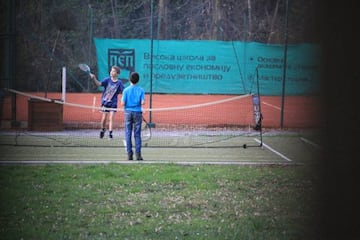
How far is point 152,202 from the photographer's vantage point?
500 cm

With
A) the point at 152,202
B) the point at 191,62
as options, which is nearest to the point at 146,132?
the point at 191,62

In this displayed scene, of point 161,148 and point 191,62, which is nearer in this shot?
point 161,148

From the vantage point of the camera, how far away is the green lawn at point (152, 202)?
154 inches

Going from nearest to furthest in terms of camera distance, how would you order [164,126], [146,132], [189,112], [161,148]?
[161,148]
[146,132]
[164,126]
[189,112]

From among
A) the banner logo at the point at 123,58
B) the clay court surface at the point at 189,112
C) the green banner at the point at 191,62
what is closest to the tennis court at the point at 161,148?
the clay court surface at the point at 189,112

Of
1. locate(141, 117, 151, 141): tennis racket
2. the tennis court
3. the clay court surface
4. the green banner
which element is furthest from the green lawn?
the green banner

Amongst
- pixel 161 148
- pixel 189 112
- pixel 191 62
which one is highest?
pixel 191 62

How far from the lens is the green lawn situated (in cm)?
391

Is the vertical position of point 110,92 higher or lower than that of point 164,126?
higher

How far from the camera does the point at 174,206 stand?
191 inches

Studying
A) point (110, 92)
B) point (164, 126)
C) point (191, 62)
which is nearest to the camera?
point (110, 92)

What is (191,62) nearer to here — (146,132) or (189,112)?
(189,112)

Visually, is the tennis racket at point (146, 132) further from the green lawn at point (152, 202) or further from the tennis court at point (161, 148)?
the green lawn at point (152, 202)

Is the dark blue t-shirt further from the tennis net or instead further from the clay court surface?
the clay court surface
